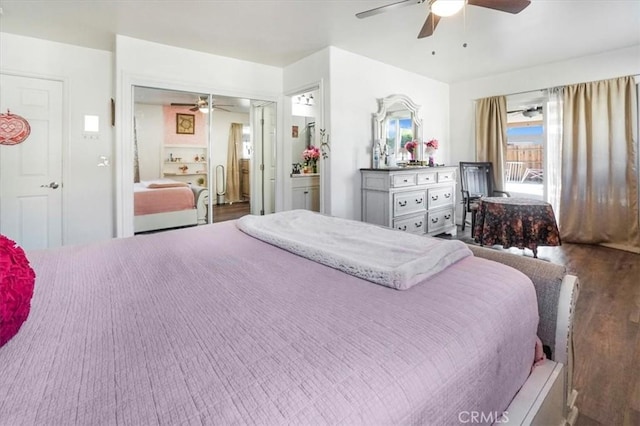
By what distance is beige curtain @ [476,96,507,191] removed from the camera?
5086mm

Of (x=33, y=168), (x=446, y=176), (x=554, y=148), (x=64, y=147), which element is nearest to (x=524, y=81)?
(x=554, y=148)

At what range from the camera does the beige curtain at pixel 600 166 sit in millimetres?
4027

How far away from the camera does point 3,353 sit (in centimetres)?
69

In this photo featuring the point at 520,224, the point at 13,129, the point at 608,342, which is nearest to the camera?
the point at 608,342

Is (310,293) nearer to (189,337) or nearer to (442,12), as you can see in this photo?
(189,337)

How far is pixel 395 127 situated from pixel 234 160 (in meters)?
2.34

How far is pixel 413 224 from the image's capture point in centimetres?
425

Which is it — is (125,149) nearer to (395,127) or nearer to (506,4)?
(395,127)

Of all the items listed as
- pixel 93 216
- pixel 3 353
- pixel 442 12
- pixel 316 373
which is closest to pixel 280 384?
pixel 316 373

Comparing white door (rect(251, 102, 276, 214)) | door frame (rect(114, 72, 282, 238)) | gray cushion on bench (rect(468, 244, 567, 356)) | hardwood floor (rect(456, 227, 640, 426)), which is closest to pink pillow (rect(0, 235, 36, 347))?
gray cushion on bench (rect(468, 244, 567, 356))

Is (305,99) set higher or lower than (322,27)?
lower

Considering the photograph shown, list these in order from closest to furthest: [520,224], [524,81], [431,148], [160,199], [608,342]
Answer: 1. [608,342]
2. [520,224]
3. [160,199]
4. [524,81]
5. [431,148]

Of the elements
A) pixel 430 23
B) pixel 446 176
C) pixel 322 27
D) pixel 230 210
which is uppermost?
pixel 322 27

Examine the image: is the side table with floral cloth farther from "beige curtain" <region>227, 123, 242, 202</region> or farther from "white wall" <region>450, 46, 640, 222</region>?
"beige curtain" <region>227, 123, 242, 202</region>
